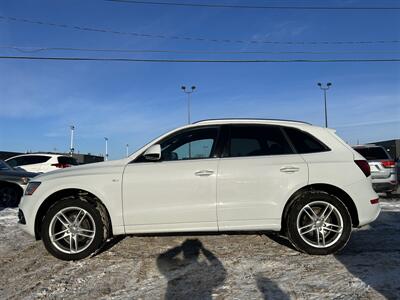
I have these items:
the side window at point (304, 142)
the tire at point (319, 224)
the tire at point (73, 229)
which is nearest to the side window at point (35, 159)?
the tire at point (73, 229)

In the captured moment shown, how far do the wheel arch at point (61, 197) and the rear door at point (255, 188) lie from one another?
5.05 feet

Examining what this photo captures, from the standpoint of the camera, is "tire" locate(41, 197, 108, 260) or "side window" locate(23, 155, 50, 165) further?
"side window" locate(23, 155, 50, 165)

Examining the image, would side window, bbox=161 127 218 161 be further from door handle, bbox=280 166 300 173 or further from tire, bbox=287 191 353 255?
tire, bbox=287 191 353 255

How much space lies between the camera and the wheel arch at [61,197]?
5.54 meters

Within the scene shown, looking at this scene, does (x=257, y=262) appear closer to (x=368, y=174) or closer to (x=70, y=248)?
(x=368, y=174)

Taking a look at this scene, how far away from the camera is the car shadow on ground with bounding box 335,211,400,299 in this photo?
423 centimetres

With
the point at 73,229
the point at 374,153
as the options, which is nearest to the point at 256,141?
the point at 73,229

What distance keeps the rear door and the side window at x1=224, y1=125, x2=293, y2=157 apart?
0.37ft

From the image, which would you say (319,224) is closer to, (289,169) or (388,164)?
(289,169)

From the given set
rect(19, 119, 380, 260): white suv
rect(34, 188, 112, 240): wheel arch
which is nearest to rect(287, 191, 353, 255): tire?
rect(19, 119, 380, 260): white suv

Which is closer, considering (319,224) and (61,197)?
(319,224)

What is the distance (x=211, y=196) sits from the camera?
5.35 meters

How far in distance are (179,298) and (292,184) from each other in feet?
7.20

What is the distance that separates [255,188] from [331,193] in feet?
3.47
